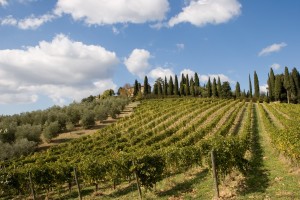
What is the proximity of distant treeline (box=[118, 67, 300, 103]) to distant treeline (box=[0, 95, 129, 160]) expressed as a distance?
1352 inches

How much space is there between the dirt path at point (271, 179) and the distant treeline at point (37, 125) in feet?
90.9

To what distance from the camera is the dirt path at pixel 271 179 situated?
13.2 meters

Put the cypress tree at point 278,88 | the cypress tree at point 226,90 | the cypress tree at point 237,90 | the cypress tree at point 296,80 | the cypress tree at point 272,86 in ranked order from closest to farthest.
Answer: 1. the cypress tree at point 296,80
2. the cypress tree at point 278,88
3. the cypress tree at point 272,86
4. the cypress tree at point 226,90
5. the cypress tree at point 237,90

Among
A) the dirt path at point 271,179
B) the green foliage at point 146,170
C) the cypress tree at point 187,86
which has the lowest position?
the dirt path at point 271,179

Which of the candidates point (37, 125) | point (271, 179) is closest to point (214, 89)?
point (37, 125)

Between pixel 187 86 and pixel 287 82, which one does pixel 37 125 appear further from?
pixel 187 86

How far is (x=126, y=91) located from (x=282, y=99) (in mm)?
66279

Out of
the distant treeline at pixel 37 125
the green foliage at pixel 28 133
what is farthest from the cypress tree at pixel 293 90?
the green foliage at pixel 28 133

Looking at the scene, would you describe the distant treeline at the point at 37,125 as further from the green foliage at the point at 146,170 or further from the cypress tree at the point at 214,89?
the cypress tree at the point at 214,89

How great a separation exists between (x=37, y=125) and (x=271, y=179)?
1708 inches

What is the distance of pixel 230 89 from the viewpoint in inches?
4085

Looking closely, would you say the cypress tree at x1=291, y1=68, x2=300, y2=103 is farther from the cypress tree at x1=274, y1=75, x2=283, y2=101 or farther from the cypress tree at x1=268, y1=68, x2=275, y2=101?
the cypress tree at x1=268, y1=68, x2=275, y2=101

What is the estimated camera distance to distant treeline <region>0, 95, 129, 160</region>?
41.6 m

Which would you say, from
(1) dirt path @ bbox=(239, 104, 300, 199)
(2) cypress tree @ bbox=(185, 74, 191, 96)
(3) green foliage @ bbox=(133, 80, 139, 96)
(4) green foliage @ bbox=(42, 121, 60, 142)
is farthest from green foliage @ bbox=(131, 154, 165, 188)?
(3) green foliage @ bbox=(133, 80, 139, 96)
